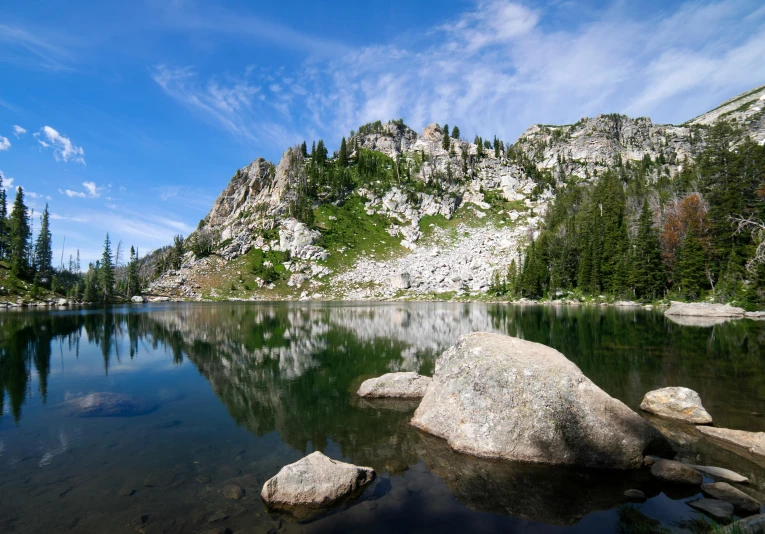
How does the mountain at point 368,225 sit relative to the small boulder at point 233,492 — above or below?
above

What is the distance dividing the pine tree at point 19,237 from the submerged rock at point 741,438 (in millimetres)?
136648

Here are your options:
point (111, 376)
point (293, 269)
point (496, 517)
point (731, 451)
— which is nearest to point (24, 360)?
point (111, 376)

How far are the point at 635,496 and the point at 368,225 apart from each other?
14710 centimetres

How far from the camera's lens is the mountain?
11984 centimetres

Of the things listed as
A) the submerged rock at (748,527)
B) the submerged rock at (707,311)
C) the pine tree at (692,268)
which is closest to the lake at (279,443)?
the submerged rock at (748,527)

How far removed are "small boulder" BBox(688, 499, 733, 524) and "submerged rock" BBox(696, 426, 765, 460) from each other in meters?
4.11

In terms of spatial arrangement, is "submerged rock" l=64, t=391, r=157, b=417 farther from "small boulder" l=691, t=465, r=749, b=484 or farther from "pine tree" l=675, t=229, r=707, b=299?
"pine tree" l=675, t=229, r=707, b=299

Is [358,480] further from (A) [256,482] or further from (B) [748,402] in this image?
(B) [748,402]

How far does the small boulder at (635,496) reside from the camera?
855cm

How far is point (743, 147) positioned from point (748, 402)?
81748 millimetres

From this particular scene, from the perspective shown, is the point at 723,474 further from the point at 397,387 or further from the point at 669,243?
the point at 669,243

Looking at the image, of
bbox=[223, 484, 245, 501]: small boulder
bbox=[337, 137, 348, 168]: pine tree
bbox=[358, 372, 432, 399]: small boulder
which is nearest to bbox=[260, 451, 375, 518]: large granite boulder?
bbox=[223, 484, 245, 501]: small boulder

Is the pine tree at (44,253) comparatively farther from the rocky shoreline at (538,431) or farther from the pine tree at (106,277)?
the rocky shoreline at (538,431)

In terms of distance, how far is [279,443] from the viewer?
12273mm
